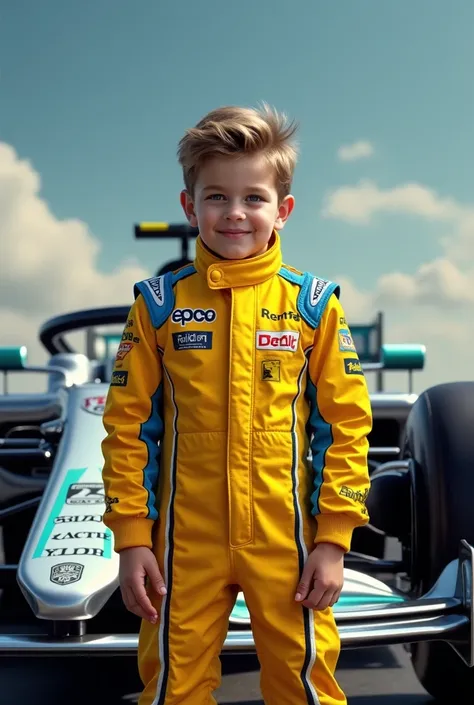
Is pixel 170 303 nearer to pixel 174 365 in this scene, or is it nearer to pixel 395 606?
pixel 174 365

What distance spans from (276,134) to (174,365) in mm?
479

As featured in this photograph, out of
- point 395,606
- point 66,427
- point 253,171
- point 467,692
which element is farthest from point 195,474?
point 66,427

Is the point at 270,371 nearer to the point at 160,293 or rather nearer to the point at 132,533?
the point at 160,293

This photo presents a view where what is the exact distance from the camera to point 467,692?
2408 millimetres

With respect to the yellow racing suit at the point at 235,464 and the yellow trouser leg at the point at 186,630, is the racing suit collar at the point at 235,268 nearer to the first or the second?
the yellow racing suit at the point at 235,464

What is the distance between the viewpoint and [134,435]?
5.32 ft

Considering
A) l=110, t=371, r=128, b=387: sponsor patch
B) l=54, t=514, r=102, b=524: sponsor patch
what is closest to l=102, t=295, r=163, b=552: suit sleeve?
l=110, t=371, r=128, b=387: sponsor patch

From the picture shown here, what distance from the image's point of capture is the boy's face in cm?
162

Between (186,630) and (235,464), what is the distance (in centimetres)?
31

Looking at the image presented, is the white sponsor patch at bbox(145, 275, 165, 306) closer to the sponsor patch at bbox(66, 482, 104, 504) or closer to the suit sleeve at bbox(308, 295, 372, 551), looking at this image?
the suit sleeve at bbox(308, 295, 372, 551)

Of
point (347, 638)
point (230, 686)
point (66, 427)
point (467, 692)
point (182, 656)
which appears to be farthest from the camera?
point (66, 427)

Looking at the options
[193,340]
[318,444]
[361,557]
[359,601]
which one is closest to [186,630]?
[318,444]

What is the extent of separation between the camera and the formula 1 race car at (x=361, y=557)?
201 cm

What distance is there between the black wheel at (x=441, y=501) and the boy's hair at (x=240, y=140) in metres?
0.99
